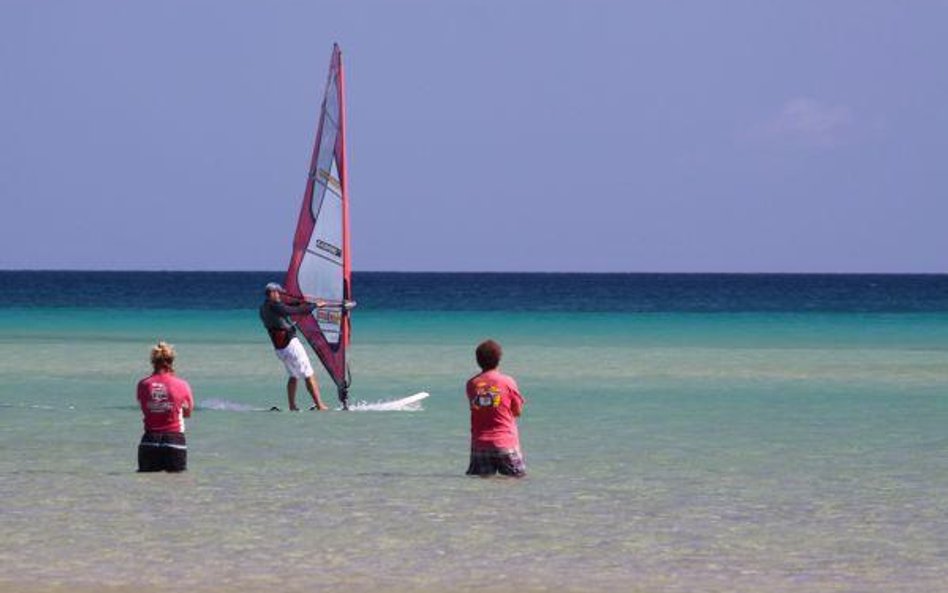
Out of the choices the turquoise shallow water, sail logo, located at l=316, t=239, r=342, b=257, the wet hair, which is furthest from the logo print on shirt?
sail logo, located at l=316, t=239, r=342, b=257

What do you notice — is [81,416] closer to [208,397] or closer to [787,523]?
[208,397]

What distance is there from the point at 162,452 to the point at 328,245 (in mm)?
8763

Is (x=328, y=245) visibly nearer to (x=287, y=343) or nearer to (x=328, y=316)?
(x=328, y=316)

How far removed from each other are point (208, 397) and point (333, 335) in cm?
266

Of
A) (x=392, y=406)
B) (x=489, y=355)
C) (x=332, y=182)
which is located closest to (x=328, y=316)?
(x=392, y=406)

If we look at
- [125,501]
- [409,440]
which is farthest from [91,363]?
[125,501]

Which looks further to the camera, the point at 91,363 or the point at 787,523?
the point at 91,363

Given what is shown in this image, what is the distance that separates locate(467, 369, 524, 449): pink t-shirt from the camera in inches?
499

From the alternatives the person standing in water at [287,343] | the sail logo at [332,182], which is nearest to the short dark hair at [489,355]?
the person standing in water at [287,343]

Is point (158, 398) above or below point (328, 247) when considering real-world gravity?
below

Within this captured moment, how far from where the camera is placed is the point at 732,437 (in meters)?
17.8

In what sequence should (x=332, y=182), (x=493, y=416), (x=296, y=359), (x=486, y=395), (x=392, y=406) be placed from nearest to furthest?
(x=486, y=395)
(x=493, y=416)
(x=296, y=359)
(x=392, y=406)
(x=332, y=182)

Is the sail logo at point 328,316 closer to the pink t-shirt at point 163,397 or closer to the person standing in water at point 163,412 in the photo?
the person standing in water at point 163,412

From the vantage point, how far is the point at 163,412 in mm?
12984
